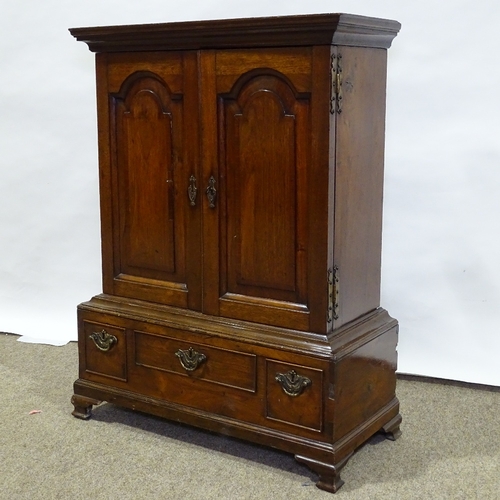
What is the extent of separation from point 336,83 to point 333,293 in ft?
1.90

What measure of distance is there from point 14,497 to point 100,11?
2.01 m

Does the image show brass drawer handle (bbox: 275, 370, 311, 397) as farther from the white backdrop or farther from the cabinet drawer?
the white backdrop

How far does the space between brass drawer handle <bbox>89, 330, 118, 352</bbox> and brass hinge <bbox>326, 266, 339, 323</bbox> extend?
0.77m

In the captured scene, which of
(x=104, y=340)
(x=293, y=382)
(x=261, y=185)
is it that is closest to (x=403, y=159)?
(x=261, y=185)

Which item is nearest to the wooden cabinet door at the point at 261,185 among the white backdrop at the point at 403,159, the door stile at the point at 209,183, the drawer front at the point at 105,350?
the door stile at the point at 209,183

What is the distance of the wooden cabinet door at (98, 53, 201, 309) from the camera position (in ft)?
8.52

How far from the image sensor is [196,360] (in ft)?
8.64

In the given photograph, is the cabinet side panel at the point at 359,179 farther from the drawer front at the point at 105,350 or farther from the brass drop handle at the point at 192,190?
the drawer front at the point at 105,350

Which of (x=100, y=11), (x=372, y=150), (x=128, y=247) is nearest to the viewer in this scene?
(x=372, y=150)

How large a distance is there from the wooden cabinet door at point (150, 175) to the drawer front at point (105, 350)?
0.44ft

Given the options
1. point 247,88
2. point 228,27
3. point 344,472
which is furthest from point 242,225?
point 344,472

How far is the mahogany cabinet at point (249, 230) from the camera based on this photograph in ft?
7.79

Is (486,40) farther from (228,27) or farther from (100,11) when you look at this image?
(100,11)

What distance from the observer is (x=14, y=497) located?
239 cm
